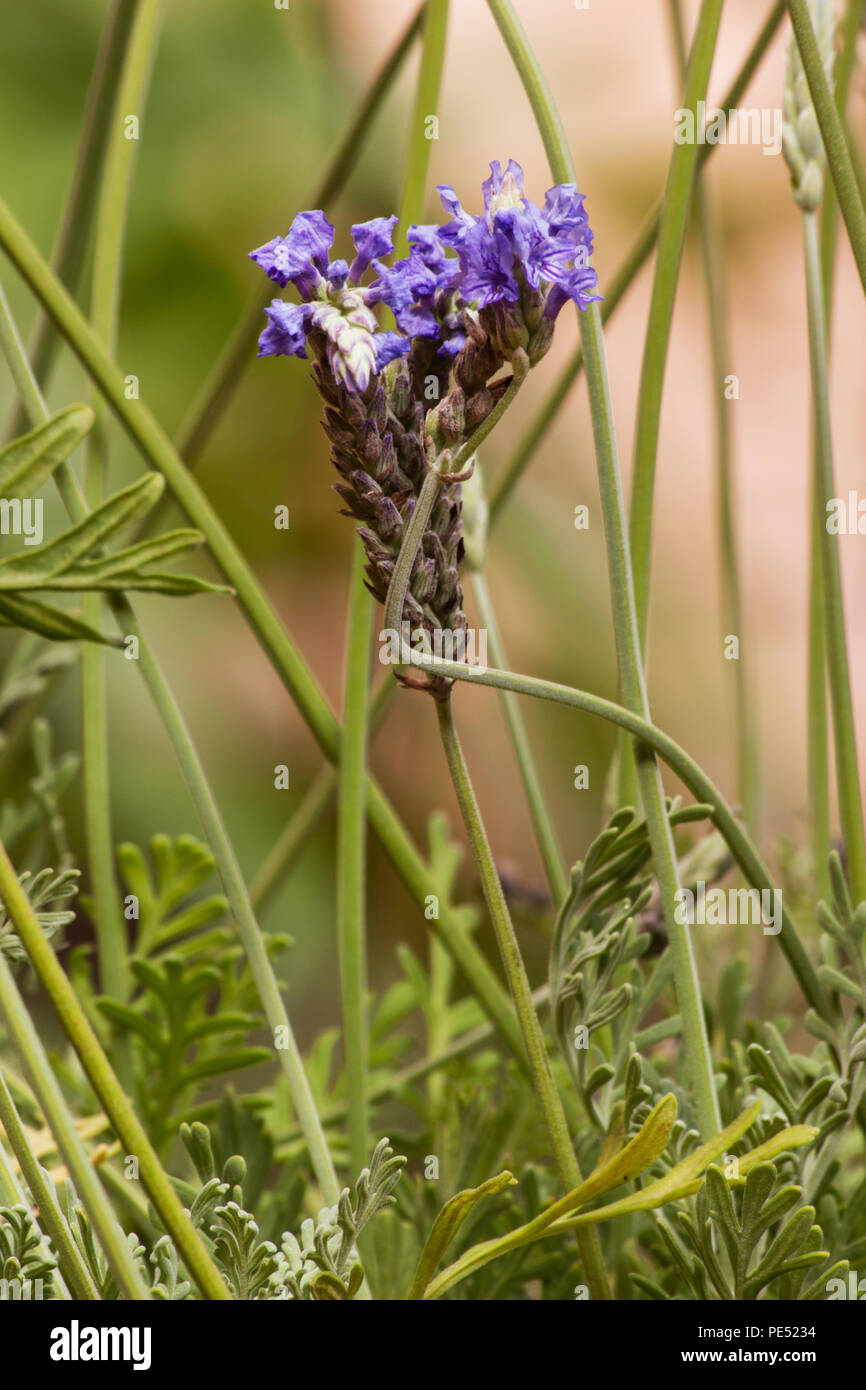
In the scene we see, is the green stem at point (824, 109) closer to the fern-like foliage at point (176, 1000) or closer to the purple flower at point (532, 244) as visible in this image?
the purple flower at point (532, 244)

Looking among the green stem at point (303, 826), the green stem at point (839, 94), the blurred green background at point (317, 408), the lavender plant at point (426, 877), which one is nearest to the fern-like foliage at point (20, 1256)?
the lavender plant at point (426, 877)

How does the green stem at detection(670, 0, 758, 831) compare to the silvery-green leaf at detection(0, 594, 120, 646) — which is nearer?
the silvery-green leaf at detection(0, 594, 120, 646)

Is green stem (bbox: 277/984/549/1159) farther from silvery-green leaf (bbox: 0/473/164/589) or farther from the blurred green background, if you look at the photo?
the blurred green background

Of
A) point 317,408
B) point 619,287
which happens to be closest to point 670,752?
point 619,287

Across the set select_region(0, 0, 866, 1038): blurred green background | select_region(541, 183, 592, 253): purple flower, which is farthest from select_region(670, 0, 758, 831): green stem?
select_region(0, 0, 866, 1038): blurred green background

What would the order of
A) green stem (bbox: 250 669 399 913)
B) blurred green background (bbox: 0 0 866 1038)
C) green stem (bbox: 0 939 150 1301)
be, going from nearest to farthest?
green stem (bbox: 0 939 150 1301), green stem (bbox: 250 669 399 913), blurred green background (bbox: 0 0 866 1038)

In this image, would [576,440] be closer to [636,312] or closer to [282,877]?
[636,312]

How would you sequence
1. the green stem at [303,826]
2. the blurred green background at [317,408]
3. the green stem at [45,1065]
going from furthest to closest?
1. the blurred green background at [317,408]
2. the green stem at [303,826]
3. the green stem at [45,1065]

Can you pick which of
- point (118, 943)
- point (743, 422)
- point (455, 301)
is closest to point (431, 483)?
point (455, 301)
